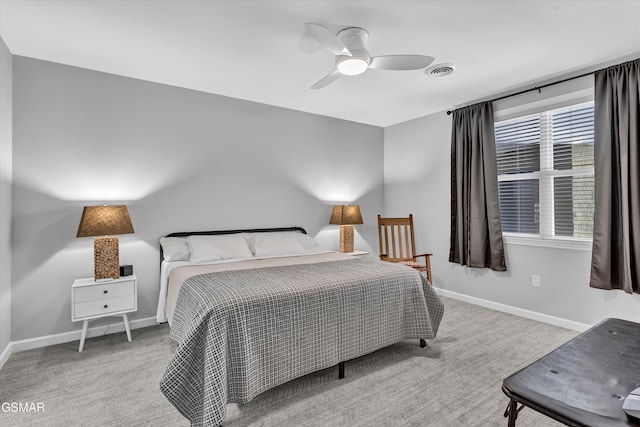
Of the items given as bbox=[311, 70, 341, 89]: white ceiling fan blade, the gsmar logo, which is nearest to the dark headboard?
the gsmar logo

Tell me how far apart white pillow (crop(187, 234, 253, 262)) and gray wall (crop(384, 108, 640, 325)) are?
8.73 feet

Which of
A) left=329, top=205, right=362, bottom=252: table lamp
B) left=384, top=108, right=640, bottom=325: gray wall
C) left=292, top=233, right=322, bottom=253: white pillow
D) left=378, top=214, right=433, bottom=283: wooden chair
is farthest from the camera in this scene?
left=329, top=205, right=362, bottom=252: table lamp

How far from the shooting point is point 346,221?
4.56 m

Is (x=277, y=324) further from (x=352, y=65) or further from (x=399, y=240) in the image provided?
(x=399, y=240)

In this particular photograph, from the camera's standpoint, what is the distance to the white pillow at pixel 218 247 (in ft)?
11.0

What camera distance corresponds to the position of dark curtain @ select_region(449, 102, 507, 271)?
3.83 metres

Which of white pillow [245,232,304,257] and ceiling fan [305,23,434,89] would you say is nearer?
ceiling fan [305,23,434,89]

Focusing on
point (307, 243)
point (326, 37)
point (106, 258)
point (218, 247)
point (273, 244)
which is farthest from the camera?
point (307, 243)

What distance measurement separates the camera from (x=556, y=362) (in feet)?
4.50

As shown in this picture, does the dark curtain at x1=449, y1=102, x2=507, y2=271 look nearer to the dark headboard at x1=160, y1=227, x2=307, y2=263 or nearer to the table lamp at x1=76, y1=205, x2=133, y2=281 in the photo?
the dark headboard at x1=160, y1=227, x2=307, y2=263

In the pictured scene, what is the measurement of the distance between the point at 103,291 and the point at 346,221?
290cm

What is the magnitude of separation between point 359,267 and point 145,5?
250 centimetres

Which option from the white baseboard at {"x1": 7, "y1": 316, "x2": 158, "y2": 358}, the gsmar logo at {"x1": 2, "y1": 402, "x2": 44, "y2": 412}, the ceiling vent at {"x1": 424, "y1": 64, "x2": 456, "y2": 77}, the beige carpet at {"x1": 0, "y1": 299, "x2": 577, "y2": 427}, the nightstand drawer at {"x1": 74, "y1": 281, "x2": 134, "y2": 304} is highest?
the ceiling vent at {"x1": 424, "y1": 64, "x2": 456, "y2": 77}

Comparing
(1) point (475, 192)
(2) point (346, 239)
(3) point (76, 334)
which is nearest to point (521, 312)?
(1) point (475, 192)
